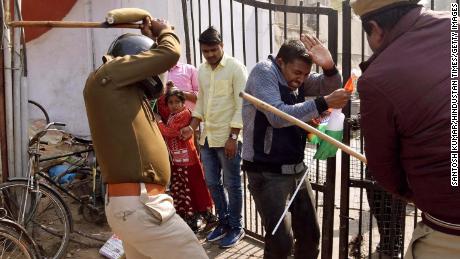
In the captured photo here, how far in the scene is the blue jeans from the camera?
471 cm

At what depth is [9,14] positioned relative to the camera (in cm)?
449

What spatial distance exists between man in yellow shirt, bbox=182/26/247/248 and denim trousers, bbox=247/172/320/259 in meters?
1.14

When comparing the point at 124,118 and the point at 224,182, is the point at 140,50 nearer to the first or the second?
the point at 124,118

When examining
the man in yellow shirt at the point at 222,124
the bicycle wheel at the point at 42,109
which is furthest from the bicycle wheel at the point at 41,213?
the bicycle wheel at the point at 42,109

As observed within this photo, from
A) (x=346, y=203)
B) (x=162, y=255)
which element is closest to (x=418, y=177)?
(x=162, y=255)

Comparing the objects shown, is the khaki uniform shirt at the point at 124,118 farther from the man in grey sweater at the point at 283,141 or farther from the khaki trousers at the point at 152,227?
the man in grey sweater at the point at 283,141

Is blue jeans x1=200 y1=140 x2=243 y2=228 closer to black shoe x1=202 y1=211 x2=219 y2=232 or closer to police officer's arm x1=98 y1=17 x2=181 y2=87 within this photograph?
black shoe x1=202 y1=211 x2=219 y2=232

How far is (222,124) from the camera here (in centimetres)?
471

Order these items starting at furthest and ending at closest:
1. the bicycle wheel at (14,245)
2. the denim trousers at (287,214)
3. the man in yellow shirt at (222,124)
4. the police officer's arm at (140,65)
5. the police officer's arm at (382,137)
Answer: the man in yellow shirt at (222,124)
the bicycle wheel at (14,245)
the denim trousers at (287,214)
the police officer's arm at (140,65)
the police officer's arm at (382,137)

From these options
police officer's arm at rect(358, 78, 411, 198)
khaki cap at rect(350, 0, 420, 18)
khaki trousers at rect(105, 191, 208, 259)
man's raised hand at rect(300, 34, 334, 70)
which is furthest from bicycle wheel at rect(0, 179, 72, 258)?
khaki cap at rect(350, 0, 420, 18)

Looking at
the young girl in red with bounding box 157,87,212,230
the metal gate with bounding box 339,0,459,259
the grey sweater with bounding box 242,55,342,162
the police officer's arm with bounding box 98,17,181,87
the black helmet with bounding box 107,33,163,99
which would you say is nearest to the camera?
the police officer's arm with bounding box 98,17,181,87

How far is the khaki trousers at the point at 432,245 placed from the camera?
193 cm

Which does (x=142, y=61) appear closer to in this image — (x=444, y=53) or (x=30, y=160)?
(x=444, y=53)

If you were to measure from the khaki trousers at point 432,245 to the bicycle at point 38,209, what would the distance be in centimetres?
335
